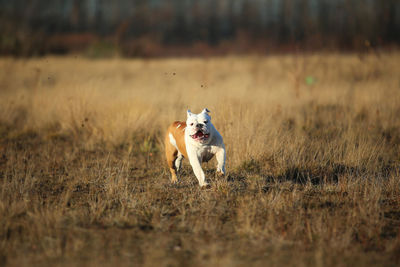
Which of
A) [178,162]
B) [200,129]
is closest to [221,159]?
[200,129]

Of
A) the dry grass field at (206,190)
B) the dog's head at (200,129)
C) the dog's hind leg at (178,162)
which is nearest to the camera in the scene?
the dry grass field at (206,190)

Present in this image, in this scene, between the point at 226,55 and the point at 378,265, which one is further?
the point at 226,55

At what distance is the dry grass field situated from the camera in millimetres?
3033

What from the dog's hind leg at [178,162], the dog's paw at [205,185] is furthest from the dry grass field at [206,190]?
the dog's hind leg at [178,162]

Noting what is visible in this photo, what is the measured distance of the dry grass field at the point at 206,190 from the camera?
303cm

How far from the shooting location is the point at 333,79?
12883 millimetres

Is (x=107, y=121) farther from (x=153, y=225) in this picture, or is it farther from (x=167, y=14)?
(x=167, y=14)

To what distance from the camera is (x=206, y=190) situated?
14.3ft

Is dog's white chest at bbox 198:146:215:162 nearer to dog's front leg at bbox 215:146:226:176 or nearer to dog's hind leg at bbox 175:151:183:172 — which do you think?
dog's front leg at bbox 215:146:226:176

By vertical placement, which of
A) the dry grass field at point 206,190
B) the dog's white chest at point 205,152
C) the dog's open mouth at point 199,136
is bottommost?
the dry grass field at point 206,190

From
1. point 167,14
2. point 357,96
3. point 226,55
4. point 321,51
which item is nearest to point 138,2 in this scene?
point 167,14

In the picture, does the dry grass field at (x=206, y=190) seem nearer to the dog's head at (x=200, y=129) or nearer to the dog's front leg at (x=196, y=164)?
the dog's front leg at (x=196, y=164)

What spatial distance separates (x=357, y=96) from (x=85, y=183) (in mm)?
6976

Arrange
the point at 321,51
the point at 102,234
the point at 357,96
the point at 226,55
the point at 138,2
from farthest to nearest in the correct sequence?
the point at 138,2
the point at 226,55
the point at 321,51
the point at 357,96
the point at 102,234
